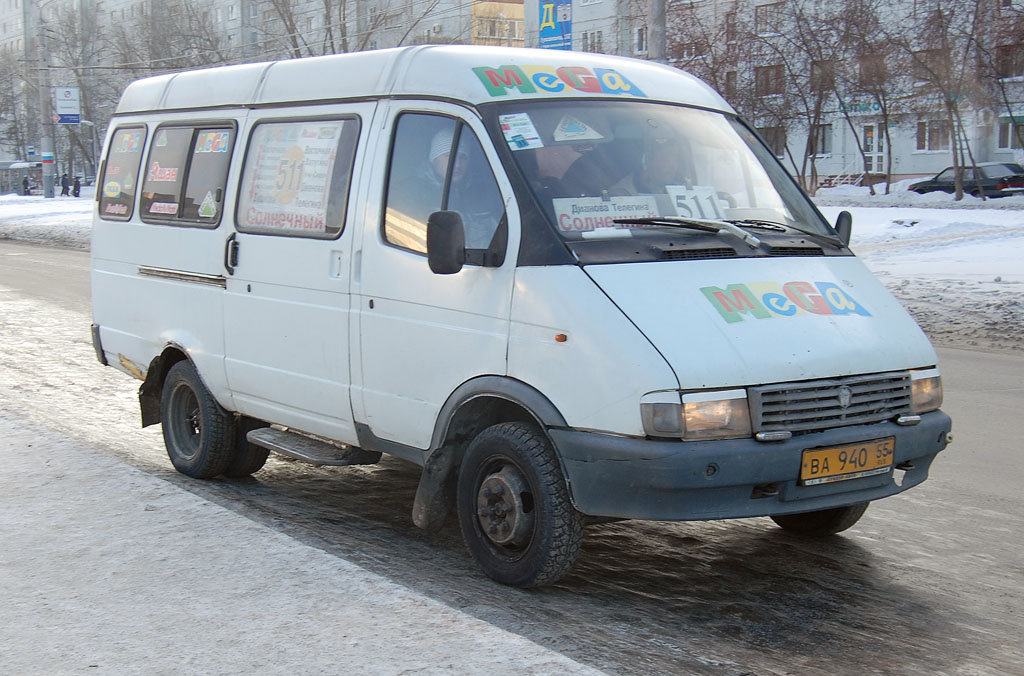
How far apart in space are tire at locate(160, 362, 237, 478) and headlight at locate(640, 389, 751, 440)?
3224 mm

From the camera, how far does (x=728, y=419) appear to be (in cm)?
444

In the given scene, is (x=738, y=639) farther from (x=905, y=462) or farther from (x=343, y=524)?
(x=343, y=524)

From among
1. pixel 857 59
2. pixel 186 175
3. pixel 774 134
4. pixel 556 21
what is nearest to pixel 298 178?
pixel 186 175

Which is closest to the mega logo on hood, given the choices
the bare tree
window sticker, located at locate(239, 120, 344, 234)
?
window sticker, located at locate(239, 120, 344, 234)

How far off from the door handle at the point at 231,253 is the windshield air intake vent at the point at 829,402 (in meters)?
3.14

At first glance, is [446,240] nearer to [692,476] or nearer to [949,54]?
[692,476]

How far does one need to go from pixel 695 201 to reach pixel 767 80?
41.5 metres

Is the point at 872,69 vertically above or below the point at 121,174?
above

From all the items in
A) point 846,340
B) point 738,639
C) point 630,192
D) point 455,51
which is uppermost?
point 455,51

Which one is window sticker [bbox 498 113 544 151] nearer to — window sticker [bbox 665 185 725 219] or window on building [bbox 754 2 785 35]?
window sticker [bbox 665 185 725 219]

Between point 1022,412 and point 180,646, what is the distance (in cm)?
652

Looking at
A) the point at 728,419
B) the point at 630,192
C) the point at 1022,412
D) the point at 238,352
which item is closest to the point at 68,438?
the point at 238,352

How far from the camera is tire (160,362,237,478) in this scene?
6.84 m

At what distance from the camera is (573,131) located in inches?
207
